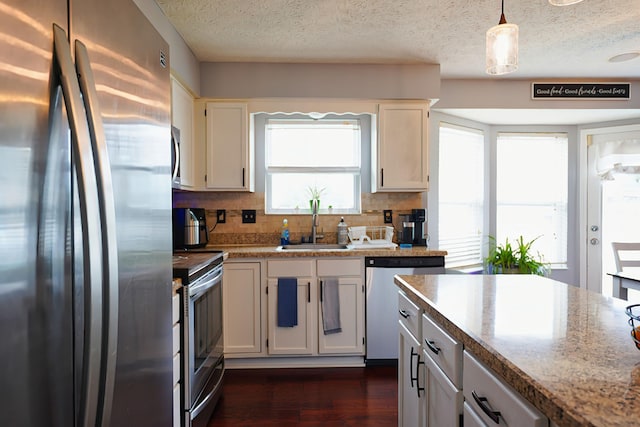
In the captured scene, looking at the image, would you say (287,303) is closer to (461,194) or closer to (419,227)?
(419,227)

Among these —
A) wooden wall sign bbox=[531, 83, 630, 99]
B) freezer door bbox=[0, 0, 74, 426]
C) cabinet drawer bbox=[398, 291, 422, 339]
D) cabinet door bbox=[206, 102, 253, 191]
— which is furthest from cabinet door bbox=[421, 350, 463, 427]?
wooden wall sign bbox=[531, 83, 630, 99]

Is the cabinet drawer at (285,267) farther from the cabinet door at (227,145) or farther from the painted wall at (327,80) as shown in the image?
the painted wall at (327,80)

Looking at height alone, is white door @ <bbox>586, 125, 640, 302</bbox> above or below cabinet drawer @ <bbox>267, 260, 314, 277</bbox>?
above

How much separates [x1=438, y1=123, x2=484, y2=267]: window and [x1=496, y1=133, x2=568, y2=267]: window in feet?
0.85

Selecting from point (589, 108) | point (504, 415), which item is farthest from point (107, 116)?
point (589, 108)

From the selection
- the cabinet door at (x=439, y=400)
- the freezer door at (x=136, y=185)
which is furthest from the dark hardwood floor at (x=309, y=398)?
the freezer door at (x=136, y=185)

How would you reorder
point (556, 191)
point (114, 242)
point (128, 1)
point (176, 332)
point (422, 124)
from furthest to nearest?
point (556, 191) < point (422, 124) < point (176, 332) < point (128, 1) < point (114, 242)

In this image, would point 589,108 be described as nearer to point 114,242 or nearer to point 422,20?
point 422,20

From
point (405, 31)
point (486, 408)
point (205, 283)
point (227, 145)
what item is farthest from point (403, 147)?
point (486, 408)

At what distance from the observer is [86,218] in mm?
703

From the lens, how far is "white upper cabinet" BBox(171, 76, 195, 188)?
2.78 metres

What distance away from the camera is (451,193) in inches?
161

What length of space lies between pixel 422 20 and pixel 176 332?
243 cm

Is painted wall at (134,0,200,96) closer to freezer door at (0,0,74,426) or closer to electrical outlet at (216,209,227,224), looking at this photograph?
electrical outlet at (216,209,227,224)
